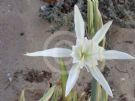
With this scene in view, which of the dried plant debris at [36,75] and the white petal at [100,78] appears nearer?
the white petal at [100,78]

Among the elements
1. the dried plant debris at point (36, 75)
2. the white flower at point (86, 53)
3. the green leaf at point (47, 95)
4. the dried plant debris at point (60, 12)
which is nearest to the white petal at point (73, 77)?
the white flower at point (86, 53)

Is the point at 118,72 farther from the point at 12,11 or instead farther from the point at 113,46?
the point at 12,11

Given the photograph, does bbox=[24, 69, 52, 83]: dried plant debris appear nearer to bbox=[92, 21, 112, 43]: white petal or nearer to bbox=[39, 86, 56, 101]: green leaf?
bbox=[39, 86, 56, 101]: green leaf

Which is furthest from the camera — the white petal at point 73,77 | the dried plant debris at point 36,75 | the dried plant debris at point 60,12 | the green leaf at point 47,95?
the dried plant debris at point 60,12

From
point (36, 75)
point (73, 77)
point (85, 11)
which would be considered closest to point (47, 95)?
point (73, 77)

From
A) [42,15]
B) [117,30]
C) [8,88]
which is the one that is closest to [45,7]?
[42,15]

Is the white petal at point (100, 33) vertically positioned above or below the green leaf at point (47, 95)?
above

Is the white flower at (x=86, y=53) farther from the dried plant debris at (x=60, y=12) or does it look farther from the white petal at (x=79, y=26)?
the dried plant debris at (x=60, y=12)

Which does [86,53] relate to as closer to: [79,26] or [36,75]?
[79,26]

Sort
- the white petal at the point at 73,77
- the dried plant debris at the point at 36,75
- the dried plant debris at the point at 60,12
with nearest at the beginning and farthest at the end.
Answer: the white petal at the point at 73,77, the dried plant debris at the point at 36,75, the dried plant debris at the point at 60,12
